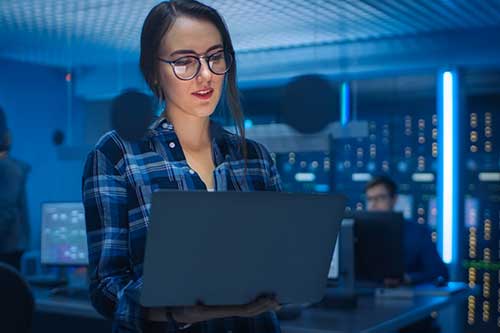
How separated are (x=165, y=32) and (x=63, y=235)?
335 centimetres

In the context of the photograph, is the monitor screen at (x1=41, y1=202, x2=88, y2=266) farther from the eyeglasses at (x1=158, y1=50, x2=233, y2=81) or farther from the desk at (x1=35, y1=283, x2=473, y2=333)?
the eyeglasses at (x1=158, y1=50, x2=233, y2=81)

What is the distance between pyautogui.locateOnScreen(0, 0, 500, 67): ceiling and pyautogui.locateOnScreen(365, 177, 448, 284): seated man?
121cm

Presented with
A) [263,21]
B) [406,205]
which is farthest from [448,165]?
[263,21]

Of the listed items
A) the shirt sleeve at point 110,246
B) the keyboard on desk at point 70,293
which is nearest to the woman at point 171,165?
the shirt sleeve at point 110,246

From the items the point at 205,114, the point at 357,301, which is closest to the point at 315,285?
the point at 205,114

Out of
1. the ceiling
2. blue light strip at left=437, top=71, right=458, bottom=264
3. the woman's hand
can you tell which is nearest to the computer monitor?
the ceiling

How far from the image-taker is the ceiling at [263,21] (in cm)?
502

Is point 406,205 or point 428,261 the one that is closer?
point 428,261

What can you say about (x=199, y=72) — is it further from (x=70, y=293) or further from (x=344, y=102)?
(x=344, y=102)

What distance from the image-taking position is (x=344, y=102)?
7.30m

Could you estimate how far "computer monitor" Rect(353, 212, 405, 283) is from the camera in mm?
4199

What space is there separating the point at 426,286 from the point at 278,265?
3.50 meters

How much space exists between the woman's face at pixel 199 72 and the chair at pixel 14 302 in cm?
96

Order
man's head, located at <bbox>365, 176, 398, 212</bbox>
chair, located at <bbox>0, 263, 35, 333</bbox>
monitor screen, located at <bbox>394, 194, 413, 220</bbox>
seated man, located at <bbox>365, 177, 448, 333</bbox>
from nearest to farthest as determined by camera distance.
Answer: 1. chair, located at <bbox>0, 263, 35, 333</bbox>
2. seated man, located at <bbox>365, 177, 448, 333</bbox>
3. man's head, located at <bbox>365, 176, 398, 212</bbox>
4. monitor screen, located at <bbox>394, 194, 413, 220</bbox>
